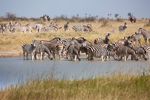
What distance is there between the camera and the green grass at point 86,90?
487 inches

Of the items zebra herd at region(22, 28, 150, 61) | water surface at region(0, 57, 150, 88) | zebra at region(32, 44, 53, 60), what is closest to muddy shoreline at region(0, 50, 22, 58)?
zebra herd at region(22, 28, 150, 61)

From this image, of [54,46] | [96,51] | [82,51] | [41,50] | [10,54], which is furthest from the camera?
[10,54]

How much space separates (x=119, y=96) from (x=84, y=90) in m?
0.86

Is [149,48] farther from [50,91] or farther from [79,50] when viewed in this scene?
[50,91]

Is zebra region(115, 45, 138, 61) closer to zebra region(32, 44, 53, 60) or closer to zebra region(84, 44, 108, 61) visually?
zebra region(84, 44, 108, 61)

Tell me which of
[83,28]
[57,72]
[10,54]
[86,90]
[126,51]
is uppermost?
[86,90]

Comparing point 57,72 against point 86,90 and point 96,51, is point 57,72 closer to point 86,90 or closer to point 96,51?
point 86,90

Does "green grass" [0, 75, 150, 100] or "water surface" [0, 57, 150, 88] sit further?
"water surface" [0, 57, 150, 88]

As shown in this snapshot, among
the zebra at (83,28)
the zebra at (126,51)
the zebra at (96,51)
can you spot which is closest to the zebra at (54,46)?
the zebra at (96,51)

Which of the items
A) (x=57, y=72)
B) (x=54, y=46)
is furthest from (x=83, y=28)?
(x=57, y=72)

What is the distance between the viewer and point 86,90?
42.9ft

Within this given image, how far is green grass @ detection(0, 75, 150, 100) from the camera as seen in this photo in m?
12.4

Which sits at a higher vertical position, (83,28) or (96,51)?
(96,51)

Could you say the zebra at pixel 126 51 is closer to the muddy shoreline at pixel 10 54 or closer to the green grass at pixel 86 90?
the muddy shoreline at pixel 10 54
